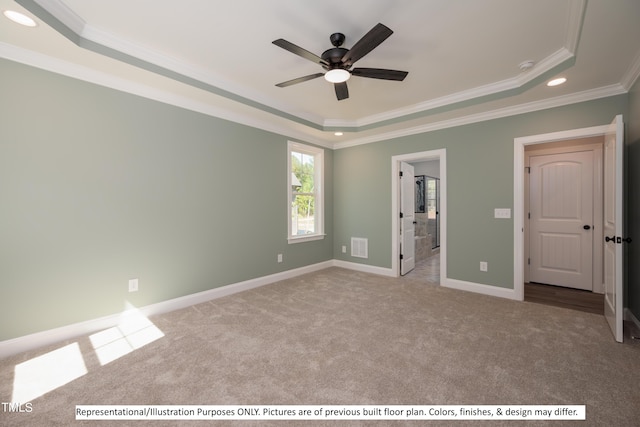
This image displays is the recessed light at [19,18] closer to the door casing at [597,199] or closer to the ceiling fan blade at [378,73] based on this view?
the ceiling fan blade at [378,73]

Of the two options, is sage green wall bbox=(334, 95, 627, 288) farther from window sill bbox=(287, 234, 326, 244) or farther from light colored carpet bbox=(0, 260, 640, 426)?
window sill bbox=(287, 234, 326, 244)

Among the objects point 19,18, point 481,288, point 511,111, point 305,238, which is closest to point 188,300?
point 305,238

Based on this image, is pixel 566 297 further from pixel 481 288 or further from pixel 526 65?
pixel 526 65

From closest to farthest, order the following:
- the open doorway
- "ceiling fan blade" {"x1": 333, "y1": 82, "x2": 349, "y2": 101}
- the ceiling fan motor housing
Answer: the ceiling fan motor housing → "ceiling fan blade" {"x1": 333, "y1": 82, "x2": 349, "y2": 101} → the open doorway

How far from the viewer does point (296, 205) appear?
480 centimetres

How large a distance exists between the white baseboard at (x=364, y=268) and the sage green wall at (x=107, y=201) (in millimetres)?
2031

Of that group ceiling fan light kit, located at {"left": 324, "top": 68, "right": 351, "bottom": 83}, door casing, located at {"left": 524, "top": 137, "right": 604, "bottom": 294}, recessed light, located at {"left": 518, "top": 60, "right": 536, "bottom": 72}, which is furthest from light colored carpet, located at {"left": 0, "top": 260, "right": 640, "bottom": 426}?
recessed light, located at {"left": 518, "top": 60, "right": 536, "bottom": 72}

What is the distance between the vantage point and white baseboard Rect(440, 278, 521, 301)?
348 centimetres

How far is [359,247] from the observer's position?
5059mm

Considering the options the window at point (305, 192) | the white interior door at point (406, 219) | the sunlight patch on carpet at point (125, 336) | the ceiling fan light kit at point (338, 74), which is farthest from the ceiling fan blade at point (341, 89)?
the sunlight patch on carpet at point (125, 336)

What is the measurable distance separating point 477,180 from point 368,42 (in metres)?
2.75

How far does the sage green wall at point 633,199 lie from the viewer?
2.58 m

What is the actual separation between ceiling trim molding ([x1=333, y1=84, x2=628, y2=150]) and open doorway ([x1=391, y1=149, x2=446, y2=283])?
38 centimetres

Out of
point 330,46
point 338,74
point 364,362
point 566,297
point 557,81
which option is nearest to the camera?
point 364,362
